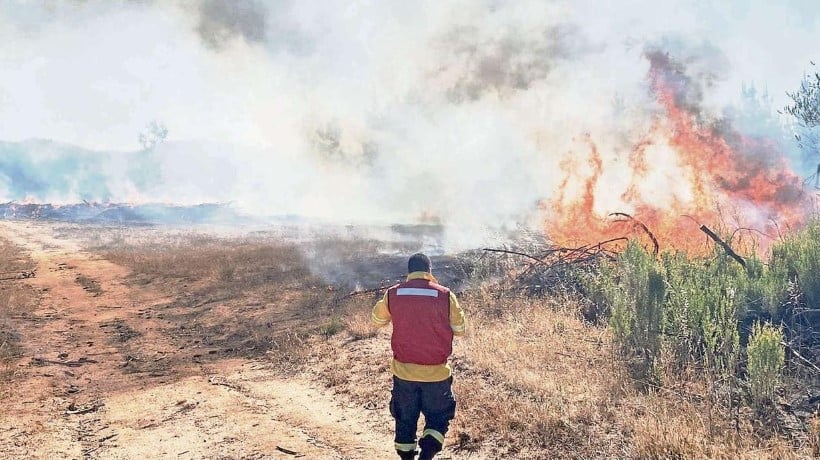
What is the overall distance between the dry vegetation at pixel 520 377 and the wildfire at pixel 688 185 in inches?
185

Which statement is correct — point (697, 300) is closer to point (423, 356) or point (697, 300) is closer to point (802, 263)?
point (802, 263)

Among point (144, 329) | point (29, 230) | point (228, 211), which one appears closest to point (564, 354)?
point (144, 329)

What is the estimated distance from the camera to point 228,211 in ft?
220

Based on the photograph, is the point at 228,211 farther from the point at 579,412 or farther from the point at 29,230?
the point at 579,412

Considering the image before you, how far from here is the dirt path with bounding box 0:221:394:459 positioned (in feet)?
19.5

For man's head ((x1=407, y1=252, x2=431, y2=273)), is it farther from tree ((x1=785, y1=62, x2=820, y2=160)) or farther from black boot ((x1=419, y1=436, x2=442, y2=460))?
tree ((x1=785, y1=62, x2=820, y2=160))

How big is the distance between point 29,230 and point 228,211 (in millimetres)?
24710

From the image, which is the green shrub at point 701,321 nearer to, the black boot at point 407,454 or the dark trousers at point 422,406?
the dark trousers at point 422,406

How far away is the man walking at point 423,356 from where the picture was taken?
15.4 feet

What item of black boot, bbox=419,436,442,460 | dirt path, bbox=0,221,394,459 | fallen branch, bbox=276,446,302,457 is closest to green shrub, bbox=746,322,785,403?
black boot, bbox=419,436,442,460

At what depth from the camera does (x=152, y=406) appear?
7559 millimetres

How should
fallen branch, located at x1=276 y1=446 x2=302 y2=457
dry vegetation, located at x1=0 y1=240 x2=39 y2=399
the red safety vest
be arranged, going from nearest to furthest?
1. the red safety vest
2. fallen branch, located at x1=276 y1=446 x2=302 y2=457
3. dry vegetation, located at x1=0 y1=240 x2=39 y2=399

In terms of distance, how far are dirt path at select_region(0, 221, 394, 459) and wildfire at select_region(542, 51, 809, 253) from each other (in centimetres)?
954

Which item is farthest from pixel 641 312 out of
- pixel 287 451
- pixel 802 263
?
pixel 287 451
